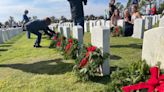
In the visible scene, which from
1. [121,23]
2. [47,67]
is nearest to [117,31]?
[121,23]

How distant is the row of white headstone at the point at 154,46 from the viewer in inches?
122

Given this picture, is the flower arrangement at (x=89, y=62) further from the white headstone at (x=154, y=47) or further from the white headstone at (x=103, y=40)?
the white headstone at (x=154, y=47)

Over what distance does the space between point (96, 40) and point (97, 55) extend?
1.56 ft

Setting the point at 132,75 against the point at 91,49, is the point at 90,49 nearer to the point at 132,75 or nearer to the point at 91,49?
the point at 91,49

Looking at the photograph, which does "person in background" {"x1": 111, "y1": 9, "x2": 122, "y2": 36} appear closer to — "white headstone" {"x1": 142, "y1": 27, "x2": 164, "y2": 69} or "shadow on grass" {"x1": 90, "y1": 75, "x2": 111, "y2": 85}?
"shadow on grass" {"x1": 90, "y1": 75, "x2": 111, "y2": 85}

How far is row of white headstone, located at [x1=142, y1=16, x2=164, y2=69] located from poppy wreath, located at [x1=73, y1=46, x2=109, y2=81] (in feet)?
5.65

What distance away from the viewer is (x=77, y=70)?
17.5ft

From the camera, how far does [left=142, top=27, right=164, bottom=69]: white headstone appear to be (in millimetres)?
3102

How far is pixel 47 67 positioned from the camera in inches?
273

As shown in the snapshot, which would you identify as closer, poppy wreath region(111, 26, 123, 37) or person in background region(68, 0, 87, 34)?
person in background region(68, 0, 87, 34)

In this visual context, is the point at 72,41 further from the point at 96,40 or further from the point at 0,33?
the point at 0,33

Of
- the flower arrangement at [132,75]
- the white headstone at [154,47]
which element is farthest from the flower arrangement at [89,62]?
the white headstone at [154,47]

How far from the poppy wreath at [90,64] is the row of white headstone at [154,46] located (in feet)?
5.65

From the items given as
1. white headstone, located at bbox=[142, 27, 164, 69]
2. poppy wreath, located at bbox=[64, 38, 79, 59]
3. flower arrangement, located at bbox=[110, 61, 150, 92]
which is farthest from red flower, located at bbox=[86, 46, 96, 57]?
white headstone, located at bbox=[142, 27, 164, 69]
